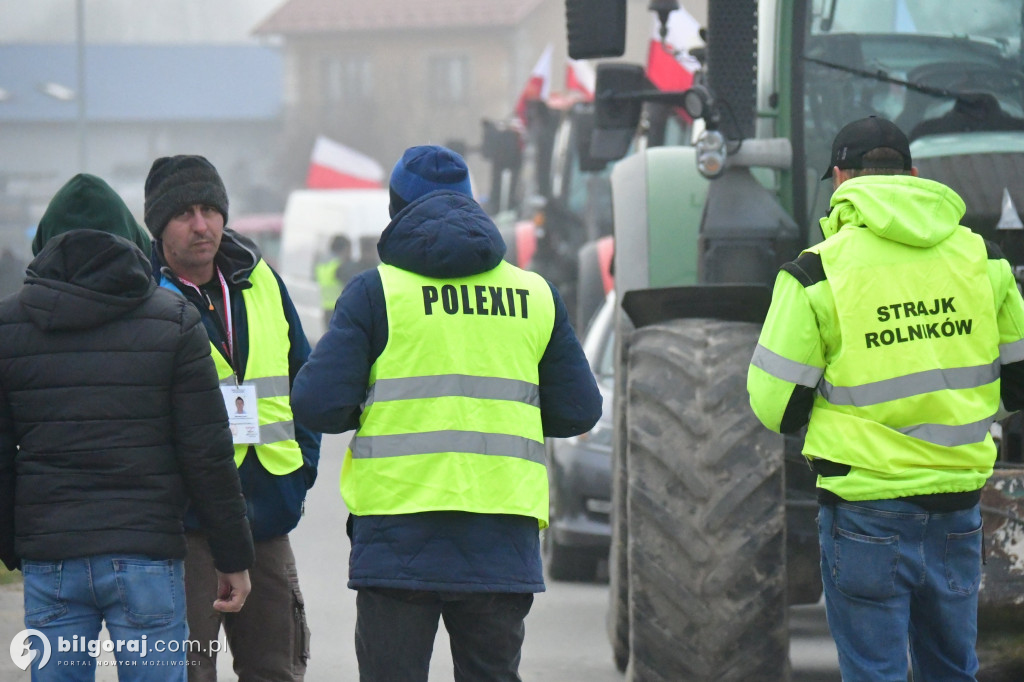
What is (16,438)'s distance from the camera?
4.11 m

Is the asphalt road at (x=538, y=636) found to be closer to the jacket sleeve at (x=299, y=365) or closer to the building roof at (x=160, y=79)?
the jacket sleeve at (x=299, y=365)

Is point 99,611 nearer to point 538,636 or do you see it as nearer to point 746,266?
point 746,266

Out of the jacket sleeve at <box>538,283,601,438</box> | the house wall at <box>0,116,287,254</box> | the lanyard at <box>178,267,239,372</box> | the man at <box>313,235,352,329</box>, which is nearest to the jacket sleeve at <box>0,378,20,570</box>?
the lanyard at <box>178,267,239,372</box>

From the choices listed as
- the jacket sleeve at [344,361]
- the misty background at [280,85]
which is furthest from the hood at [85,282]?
the misty background at [280,85]

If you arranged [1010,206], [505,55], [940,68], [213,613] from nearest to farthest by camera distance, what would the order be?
[213,613] < [1010,206] < [940,68] < [505,55]

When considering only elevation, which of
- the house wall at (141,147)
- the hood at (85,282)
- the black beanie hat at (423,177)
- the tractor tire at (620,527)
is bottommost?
the house wall at (141,147)

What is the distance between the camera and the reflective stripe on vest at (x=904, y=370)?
419 cm

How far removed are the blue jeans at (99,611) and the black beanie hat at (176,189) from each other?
1071mm

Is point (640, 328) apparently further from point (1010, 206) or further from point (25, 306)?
point (25, 306)

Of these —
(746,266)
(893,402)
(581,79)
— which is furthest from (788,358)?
(581,79)

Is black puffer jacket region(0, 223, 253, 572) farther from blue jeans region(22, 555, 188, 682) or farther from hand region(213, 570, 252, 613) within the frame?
hand region(213, 570, 252, 613)

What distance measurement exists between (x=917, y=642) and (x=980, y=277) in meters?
0.90

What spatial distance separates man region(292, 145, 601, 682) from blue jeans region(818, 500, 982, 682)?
739 millimetres

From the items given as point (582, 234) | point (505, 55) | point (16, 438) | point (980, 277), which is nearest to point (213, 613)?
point (16, 438)
